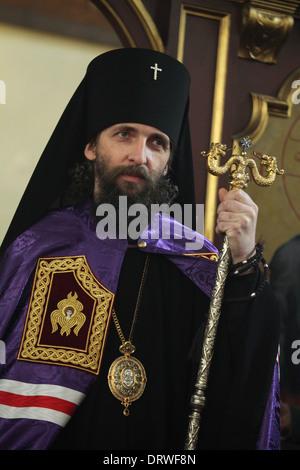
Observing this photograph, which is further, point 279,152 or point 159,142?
point 279,152

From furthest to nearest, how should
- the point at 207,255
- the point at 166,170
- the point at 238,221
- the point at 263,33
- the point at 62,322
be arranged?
the point at 263,33 < the point at 166,170 < the point at 207,255 < the point at 62,322 < the point at 238,221

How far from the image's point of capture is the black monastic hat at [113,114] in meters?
2.97

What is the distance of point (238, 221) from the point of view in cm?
245

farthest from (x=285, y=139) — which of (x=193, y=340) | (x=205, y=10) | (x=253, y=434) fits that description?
(x=253, y=434)

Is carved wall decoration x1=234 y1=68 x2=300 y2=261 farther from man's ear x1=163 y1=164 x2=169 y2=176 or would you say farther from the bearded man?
man's ear x1=163 y1=164 x2=169 y2=176

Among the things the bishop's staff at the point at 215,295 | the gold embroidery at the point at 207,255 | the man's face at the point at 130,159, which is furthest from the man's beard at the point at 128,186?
the bishop's staff at the point at 215,295

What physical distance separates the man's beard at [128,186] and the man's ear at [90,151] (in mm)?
61

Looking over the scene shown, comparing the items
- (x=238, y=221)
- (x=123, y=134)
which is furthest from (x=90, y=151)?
(x=238, y=221)

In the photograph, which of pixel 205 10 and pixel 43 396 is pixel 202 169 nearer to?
pixel 205 10

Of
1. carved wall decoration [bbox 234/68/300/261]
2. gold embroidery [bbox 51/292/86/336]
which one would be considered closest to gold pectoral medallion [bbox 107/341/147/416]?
gold embroidery [bbox 51/292/86/336]

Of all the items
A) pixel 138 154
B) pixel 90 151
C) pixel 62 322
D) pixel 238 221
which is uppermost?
pixel 90 151

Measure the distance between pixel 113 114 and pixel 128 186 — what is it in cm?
34

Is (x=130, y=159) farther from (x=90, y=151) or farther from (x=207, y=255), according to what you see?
(x=207, y=255)
